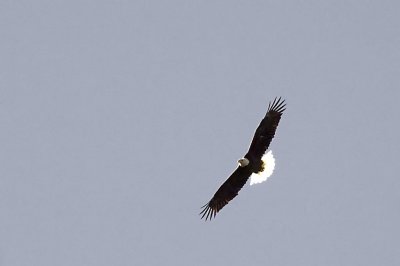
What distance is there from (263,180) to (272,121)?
5.34 feet

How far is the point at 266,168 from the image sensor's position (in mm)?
26812

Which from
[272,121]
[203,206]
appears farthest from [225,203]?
[272,121]

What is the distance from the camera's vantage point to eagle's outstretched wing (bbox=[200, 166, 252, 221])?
2725 cm

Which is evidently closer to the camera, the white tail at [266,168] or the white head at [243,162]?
the white tail at [266,168]

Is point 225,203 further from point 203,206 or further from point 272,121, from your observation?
point 272,121

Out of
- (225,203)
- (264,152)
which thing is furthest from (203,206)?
(264,152)

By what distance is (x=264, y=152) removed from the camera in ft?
87.2

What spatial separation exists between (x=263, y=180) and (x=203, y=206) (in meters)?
1.77

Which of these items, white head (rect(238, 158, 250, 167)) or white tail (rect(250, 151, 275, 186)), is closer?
white tail (rect(250, 151, 275, 186))

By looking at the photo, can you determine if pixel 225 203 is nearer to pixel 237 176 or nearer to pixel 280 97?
pixel 237 176

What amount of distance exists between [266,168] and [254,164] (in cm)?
31

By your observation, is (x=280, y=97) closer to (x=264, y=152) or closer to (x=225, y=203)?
(x=264, y=152)

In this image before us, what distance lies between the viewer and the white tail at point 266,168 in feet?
87.4

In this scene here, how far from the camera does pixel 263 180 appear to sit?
27.0 metres
